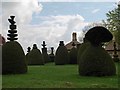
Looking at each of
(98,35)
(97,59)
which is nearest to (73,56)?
(98,35)

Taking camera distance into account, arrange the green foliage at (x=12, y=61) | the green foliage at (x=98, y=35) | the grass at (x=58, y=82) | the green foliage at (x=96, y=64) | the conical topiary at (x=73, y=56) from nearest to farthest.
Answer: the grass at (x=58, y=82) < the green foliage at (x=96, y=64) < the green foliage at (x=98, y=35) < the green foliage at (x=12, y=61) < the conical topiary at (x=73, y=56)

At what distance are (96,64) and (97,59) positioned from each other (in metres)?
0.32

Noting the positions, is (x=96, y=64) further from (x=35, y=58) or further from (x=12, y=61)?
(x=35, y=58)

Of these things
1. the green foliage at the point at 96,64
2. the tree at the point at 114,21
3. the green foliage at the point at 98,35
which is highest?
the tree at the point at 114,21

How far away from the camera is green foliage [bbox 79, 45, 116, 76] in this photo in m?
18.2

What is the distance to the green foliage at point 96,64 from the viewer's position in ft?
59.6

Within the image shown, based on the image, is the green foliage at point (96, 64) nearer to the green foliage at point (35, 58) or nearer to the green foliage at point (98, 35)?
the green foliage at point (98, 35)

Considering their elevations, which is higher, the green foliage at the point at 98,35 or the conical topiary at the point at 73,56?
the green foliage at the point at 98,35

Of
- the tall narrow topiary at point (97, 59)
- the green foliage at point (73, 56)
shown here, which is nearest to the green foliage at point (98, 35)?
the tall narrow topiary at point (97, 59)

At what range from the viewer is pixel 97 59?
718 inches

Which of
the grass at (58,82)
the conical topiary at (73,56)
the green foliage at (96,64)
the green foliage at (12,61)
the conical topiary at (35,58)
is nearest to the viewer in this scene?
the grass at (58,82)

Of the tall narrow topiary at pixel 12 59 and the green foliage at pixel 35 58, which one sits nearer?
the tall narrow topiary at pixel 12 59

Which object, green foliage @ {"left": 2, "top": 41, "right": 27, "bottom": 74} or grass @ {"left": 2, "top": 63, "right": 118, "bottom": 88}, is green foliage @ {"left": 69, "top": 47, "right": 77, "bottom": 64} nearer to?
green foliage @ {"left": 2, "top": 41, "right": 27, "bottom": 74}

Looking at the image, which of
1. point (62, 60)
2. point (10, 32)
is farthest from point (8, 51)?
point (62, 60)
